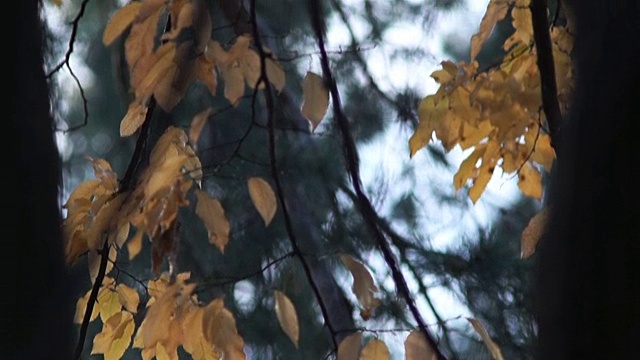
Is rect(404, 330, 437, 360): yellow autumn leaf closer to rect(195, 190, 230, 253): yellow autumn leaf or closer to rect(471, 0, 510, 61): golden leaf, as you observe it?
rect(195, 190, 230, 253): yellow autumn leaf

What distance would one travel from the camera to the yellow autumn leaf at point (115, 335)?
1.40 metres

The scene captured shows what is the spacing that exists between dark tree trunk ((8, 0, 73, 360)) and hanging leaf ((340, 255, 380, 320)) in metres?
0.58

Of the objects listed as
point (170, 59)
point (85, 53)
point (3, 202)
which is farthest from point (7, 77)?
point (85, 53)

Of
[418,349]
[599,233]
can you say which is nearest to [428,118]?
[418,349]

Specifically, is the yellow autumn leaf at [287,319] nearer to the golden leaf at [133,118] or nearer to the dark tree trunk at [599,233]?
the golden leaf at [133,118]

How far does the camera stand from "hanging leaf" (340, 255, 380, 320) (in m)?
1.13

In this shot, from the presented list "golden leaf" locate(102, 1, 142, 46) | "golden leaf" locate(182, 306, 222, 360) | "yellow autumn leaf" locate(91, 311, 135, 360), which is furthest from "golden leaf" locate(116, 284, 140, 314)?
"golden leaf" locate(102, 1, 142, 46)

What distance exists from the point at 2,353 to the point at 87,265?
2.56 feet

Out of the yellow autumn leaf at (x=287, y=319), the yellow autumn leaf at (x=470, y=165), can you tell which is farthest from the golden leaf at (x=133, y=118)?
the yellow autumn leaf at (x=470, y=165)

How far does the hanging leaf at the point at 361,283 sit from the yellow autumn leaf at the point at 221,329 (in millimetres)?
145

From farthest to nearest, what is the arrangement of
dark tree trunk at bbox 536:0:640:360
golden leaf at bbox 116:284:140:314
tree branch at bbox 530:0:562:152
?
golden leaf at bbox 116:284:140:314, tree branch at bbox 530:0:562:152, dark tree trunk at bbox 536:0:640:360

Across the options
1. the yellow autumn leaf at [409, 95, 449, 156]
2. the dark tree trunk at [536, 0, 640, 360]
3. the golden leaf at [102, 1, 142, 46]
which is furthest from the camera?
the yellow autumn leaf at [409, 95, 449, 156]

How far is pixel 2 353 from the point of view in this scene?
0.56m

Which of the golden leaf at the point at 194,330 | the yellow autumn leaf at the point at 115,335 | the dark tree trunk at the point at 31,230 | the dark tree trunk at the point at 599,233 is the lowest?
the dark tree trunk at the point at 599,233
